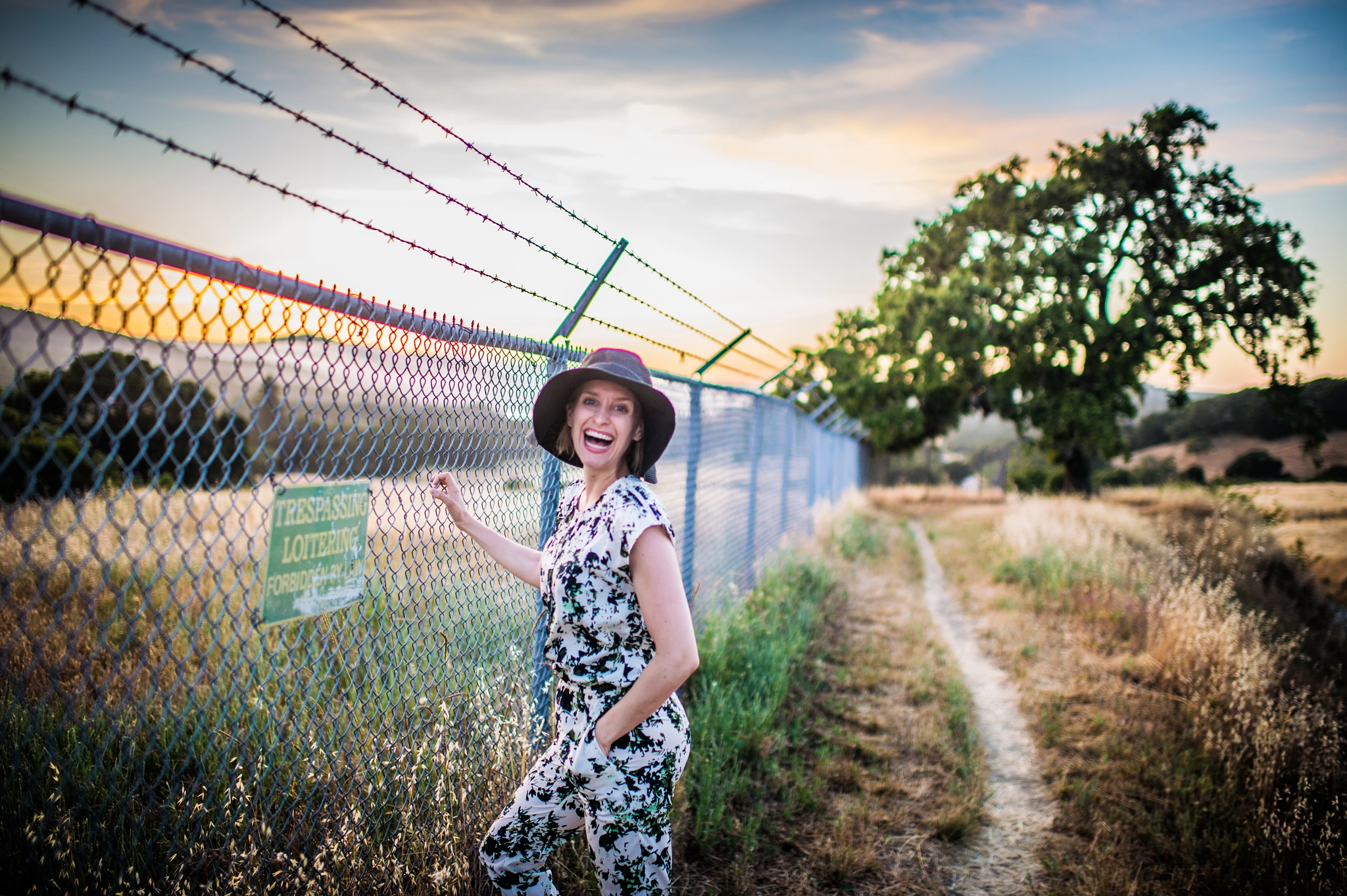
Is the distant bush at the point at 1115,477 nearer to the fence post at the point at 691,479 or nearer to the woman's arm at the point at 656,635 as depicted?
the fence post at the point at 691,479

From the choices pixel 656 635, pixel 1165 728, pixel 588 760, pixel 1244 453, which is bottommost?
pixel 1165 728

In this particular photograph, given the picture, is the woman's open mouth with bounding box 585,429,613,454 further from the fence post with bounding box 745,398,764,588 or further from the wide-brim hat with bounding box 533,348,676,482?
the fence post with bounding box 745,398,764,588

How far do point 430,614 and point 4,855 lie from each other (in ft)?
4.06

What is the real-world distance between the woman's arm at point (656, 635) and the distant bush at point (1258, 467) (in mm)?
38030

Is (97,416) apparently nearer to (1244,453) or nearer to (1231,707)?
(1231,707)

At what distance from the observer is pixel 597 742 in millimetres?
1987

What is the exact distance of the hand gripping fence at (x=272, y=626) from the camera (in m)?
1.45

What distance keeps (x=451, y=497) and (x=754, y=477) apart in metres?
5.21

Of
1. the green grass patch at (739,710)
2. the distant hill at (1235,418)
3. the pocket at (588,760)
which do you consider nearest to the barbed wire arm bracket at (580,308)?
the pocket at (588,760)

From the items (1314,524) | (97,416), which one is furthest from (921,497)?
(97,416)

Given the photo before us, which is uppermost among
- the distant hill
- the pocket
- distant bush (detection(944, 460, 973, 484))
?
the distant hill

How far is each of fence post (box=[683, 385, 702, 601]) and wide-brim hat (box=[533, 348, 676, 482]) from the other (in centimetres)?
255

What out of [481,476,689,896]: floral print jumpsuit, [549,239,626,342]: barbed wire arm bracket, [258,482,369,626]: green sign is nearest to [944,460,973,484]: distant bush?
[549,239,626,342]: barbed wire arm bracket

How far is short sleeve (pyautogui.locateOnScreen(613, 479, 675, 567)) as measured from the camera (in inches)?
75.7
